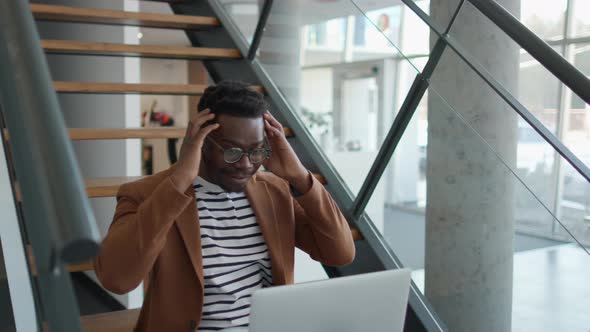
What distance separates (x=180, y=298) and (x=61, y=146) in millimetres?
1045

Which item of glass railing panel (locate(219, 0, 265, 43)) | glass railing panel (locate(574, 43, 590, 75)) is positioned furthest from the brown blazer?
glass railing panel (locate(219, 0, 265, 43))

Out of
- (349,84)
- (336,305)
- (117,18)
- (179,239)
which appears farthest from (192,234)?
(349,84)

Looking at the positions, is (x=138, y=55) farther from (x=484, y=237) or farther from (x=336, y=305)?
(x=336, y=305)

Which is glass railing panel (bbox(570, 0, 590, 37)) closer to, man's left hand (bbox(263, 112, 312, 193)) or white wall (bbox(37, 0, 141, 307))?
man's left hand (bbox(263, 112, 312, 193))

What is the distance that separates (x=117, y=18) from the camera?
3.38m

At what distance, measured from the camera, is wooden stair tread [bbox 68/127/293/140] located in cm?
272

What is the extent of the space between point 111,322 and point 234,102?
114 cm

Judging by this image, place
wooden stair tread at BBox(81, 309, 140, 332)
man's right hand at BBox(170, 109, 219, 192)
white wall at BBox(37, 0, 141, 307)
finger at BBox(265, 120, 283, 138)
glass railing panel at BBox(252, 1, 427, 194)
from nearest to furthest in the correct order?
1. man's right hand at BBox(170, 109, 219, 192)
2. finger at BBox(265, 120, 283, 138)
3. wooden stair tread at BBox(81, 309, 140, 332)
4. white wall at BBox(37, 0, 141, 307)
5. glass railing panel at BBox(252, 1, 427, 194)

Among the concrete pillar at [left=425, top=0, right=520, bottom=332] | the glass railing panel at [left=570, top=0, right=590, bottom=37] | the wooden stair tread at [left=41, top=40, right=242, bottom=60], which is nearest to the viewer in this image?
the glass railing panel at [left=570, top=0, right=590, bottom=37]

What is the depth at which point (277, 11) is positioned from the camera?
3344mm

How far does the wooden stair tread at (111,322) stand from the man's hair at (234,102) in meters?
1.00

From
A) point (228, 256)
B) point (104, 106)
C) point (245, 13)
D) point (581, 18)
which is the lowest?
point (228, 256)

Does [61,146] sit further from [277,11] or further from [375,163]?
[277,11]

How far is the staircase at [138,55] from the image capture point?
8.47 feet
